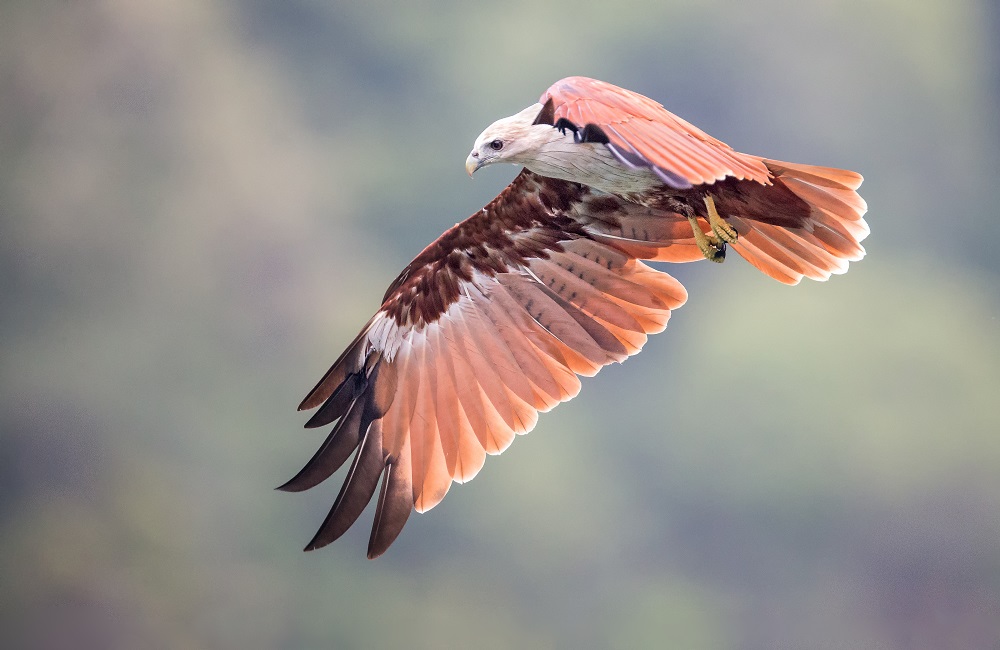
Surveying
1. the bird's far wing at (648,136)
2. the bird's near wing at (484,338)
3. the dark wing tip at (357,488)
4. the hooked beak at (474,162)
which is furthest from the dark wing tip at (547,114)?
the dark wing tip at (357,488)

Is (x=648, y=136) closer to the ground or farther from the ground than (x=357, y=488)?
farther from the ground

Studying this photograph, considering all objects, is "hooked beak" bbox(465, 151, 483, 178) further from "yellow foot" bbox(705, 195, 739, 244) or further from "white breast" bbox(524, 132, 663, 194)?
"yellow foot" bbox(705, 195, 739, 244)

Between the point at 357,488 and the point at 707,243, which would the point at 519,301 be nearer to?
the point at 707,243

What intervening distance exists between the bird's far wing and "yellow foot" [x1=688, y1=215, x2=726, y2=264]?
0.46m

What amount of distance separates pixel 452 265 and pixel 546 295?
342mm

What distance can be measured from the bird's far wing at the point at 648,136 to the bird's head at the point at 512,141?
0.54 ft

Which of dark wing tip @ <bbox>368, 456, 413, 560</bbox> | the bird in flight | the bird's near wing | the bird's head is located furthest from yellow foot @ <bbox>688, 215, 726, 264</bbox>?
dark wing tip @ <bbox>368, 456, 413, 560</bbox>

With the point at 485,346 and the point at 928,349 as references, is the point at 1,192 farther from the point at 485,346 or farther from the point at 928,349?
the point at 928,349

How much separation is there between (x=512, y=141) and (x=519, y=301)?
2.66ft

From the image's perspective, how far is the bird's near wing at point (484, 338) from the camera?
10.8 ft

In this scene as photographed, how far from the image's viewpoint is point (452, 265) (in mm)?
3520

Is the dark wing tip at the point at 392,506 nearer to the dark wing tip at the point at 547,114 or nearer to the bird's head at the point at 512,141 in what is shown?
the bird's head at the point at 512,141

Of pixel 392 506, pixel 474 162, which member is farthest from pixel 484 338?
pixel 474 162

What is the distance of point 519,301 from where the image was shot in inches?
138
